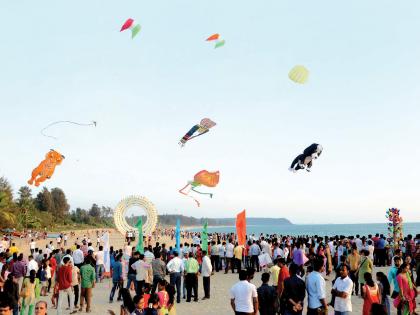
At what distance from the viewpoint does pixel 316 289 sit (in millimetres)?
7711

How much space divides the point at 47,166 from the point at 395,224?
18663 millimetres

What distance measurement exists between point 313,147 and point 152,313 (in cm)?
1607

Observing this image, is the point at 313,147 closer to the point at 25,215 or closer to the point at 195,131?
the point at 195,131

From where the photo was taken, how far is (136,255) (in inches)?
525

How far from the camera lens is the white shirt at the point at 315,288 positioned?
25.2ft

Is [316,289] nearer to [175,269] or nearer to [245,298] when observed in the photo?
[245,298]

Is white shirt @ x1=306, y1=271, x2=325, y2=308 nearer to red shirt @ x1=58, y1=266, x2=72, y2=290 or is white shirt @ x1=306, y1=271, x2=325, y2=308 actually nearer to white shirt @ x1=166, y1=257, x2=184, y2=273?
white shirt @ x1=166, y1=257, x2=184, y2=273

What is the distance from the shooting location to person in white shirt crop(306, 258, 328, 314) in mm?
7661

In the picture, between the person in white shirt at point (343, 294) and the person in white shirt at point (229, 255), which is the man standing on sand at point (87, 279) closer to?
the person in white shirt at point (343, 294)

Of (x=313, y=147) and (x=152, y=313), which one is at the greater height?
(x=313, y=147)

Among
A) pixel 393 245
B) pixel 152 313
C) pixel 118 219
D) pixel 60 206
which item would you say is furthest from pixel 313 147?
pixel 60 206

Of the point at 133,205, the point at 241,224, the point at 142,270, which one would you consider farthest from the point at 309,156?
the point at 133,205

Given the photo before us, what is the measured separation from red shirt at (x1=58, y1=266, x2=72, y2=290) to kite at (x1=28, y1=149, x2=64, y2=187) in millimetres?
12175

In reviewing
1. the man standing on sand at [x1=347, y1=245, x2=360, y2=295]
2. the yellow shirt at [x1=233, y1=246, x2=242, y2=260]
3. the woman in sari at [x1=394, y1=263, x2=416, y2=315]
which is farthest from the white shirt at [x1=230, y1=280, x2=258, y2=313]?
the yellow shirt at [x1=233, y1=246, x2=242, y2=260]
